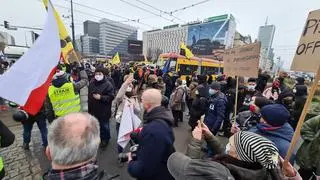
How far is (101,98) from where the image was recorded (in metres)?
4.09

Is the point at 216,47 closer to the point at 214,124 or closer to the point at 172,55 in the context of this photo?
the point at 172,55

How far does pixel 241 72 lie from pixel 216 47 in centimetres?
5209

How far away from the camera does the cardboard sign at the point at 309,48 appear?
1.62 m

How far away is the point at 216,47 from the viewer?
52.1 m

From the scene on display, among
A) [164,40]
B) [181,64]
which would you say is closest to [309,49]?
[181,64]

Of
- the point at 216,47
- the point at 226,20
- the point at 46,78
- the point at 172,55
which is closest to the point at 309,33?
the point at 46,78

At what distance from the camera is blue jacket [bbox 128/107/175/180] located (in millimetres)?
1739

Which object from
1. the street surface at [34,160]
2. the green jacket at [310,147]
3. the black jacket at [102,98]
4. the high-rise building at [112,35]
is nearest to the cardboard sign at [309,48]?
the green jacket at [310,147]

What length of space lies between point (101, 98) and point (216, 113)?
7.97 ft

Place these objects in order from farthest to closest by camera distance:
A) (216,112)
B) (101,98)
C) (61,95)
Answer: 1. (101,98)
2. (216,112)
3. (61,95)

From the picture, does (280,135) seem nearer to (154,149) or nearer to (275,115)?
(275,115)

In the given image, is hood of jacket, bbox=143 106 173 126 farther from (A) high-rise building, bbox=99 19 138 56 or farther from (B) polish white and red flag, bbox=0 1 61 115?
(A) high-rise building, bbox=99 19 138 56

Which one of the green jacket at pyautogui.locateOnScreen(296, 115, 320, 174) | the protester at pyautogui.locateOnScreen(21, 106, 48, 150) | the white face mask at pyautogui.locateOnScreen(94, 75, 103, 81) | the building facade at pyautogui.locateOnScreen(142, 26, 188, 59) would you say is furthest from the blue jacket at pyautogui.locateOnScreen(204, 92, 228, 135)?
the building facade at pyautogui.locateOnScreen(142, 26, 188, 59)

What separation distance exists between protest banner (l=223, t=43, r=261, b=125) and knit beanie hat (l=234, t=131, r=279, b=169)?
5.47ft
